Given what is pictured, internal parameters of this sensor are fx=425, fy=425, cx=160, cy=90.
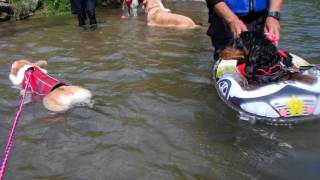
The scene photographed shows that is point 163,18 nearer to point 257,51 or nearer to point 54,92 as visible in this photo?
point 54,92

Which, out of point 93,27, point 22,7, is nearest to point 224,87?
point 93,27

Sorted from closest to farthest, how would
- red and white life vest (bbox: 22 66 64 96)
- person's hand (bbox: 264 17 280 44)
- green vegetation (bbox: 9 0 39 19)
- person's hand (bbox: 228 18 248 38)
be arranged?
person's hand (bbox: 228 18 248 38)
person's hand (bbox: 264 17 280 44)
red and white life vest (bbox: 22 66 64 96)
green vegetation (bbox: 9 0 39 19)

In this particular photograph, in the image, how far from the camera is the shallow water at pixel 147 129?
3.51 metres

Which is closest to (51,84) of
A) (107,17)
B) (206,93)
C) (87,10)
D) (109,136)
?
(109,136)

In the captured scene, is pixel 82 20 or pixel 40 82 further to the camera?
pixel 82 20

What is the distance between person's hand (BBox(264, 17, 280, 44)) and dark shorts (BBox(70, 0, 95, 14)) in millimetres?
5990

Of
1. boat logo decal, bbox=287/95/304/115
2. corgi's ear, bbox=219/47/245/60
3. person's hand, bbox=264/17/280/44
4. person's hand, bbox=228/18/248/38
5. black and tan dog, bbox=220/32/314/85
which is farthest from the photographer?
person's hand, bbox=264/17/280/44

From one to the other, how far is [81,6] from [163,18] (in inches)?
76.5

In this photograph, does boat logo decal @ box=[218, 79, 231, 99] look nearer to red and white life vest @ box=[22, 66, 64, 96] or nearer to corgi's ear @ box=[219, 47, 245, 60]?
corgi's ear @ box=[219, 47, 245, 60]

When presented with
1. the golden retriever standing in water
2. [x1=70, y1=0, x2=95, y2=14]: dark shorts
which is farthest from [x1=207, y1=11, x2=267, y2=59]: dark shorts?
[x1=70, y1=0, x2=95, y2=14]: dark shorts

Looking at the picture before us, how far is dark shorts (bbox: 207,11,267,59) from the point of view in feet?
16.5

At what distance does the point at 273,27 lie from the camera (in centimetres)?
452

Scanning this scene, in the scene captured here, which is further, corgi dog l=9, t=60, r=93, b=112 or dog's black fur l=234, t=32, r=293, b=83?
corgi dog l=9, t=60, r=93, b=112

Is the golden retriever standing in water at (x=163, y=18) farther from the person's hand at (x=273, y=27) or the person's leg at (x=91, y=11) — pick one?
the person's hand at (x=273, y=27)
